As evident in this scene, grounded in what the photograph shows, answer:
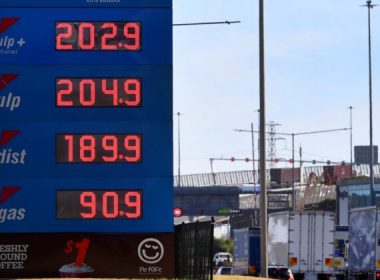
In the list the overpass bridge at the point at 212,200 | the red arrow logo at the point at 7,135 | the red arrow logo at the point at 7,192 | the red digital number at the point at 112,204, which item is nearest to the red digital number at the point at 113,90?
the red digital number at the point at 112,204

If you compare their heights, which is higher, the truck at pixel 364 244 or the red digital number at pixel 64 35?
the red digital number at pixel 64 35

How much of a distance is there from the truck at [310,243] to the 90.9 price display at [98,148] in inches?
1156

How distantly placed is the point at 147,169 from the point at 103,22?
2.68 m

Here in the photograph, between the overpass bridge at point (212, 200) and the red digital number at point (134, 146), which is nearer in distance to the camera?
the red digital number at point (134, 146)

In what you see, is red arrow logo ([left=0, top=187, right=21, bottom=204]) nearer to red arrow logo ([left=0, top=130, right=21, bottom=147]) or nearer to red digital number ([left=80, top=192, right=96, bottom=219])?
red arrow logo ([left=0, top=130, right=21, bottom=147])

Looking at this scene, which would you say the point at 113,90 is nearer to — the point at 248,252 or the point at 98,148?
the point at 98,148

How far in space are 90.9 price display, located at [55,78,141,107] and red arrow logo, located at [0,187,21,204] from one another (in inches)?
66.6

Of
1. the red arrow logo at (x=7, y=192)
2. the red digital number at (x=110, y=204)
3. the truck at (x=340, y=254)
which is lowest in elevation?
the truck at (x=340, y=254)

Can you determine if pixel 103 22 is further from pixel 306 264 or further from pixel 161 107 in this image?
pixel 306 264

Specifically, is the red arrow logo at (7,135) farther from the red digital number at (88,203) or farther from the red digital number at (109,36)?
the red digital number at (109,36)

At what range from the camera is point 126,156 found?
2295 centimetres

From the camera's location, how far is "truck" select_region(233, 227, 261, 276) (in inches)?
2293

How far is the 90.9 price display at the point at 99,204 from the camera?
22922mm

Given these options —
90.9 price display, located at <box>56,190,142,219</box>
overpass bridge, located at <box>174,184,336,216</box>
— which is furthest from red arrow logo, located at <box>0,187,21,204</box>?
overpass bridge, located at <box>174,184,336,216</box>
